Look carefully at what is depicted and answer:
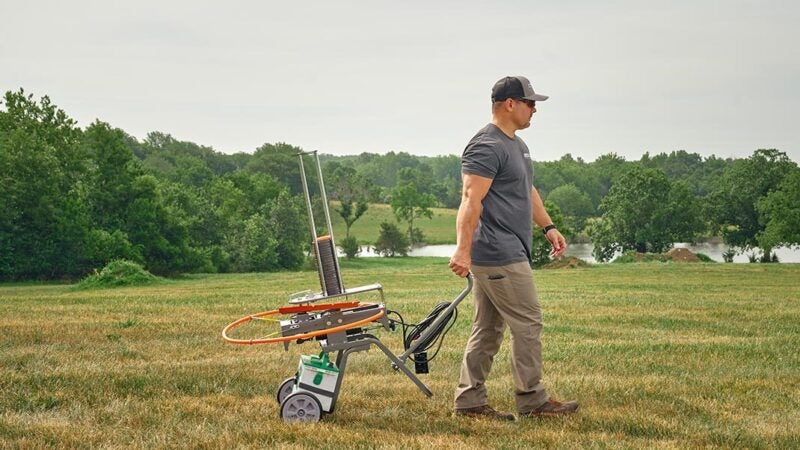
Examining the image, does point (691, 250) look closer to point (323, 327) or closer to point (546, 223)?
point (546, 223)

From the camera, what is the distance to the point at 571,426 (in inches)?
293

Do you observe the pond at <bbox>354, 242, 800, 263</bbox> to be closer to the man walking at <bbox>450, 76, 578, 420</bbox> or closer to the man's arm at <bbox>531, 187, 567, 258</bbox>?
the man's arm at <bbox>531, 187, 567, 258</bbox>

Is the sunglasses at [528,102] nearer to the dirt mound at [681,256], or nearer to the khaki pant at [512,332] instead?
the khaki pant at [512,332]

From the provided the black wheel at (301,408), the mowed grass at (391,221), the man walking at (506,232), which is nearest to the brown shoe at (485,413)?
the man walking at (506,232)

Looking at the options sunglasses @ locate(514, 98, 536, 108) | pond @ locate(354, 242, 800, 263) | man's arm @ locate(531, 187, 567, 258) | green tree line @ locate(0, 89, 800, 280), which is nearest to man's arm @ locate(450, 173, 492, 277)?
sunglasses @ locate(514, 98, 536, 108)

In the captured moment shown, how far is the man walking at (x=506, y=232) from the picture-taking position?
737 centimetres

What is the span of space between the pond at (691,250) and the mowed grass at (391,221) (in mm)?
4879

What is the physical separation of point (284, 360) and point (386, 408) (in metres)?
3.23

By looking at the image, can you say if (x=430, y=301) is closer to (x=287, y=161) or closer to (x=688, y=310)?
(x=688, y=310)

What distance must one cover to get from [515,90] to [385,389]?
326cm

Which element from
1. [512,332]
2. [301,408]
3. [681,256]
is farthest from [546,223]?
[681,256]

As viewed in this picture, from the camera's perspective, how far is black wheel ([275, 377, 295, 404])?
8039 mm

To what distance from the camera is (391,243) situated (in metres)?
98.1

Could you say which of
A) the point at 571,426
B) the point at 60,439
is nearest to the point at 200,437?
the point at 60,439
